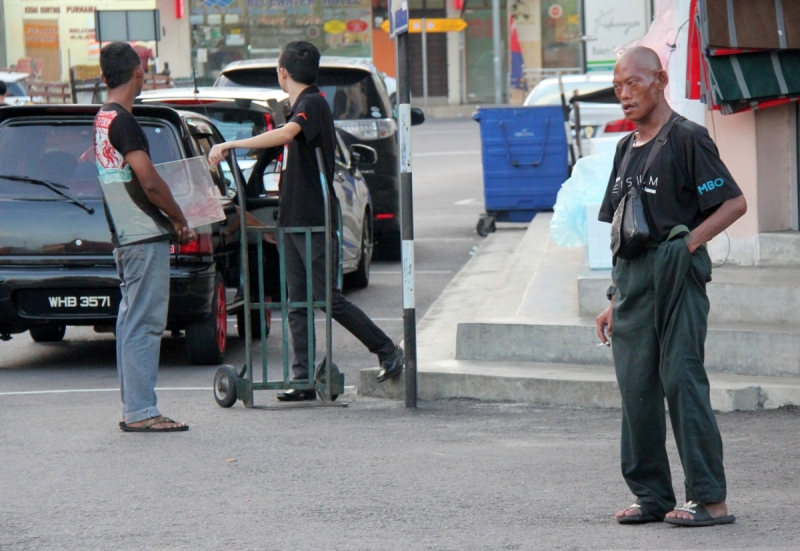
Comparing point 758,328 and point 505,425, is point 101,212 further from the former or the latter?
point 758,328

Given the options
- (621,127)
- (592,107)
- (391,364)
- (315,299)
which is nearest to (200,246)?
(315,299)

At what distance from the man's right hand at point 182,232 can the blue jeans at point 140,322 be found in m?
0.07

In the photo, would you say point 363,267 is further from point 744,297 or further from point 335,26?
point 335,26

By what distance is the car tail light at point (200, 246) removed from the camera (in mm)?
8352

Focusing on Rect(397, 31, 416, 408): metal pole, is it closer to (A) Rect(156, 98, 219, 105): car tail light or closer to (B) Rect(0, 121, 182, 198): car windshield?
(B) Rect(0, 121, 182, 198): car windshield

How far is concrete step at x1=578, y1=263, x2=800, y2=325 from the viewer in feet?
25.0

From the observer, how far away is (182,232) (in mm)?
6758

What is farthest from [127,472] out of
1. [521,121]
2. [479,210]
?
[479,210]

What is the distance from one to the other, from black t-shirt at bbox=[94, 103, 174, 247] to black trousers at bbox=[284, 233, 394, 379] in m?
0.83

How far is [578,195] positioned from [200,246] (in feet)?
9.10

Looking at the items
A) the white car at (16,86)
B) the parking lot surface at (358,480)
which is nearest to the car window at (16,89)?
the white car at (16,86)

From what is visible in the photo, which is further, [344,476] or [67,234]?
[67,234]

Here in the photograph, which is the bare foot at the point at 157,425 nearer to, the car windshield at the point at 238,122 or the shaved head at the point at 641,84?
the shaved head at the point at 641,84

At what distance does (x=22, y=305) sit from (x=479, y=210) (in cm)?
1199
